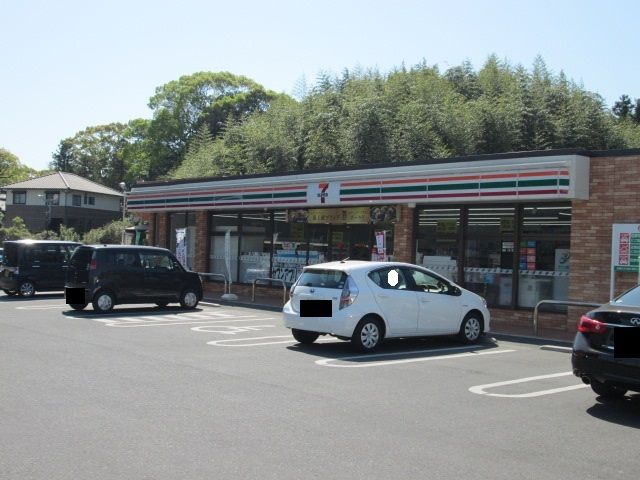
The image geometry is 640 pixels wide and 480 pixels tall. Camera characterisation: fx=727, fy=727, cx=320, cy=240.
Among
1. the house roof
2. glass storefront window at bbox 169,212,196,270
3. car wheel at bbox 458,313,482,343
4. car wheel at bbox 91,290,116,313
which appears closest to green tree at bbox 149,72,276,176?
the house roof

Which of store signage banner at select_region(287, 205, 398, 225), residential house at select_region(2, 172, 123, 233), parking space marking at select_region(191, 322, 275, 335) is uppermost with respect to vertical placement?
residential house at select_region(2, 172, 123, 233)

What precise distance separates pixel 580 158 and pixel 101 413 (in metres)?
11.8

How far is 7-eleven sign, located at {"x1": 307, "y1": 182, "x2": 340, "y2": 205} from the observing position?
2036 cm

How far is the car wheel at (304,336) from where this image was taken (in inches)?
510

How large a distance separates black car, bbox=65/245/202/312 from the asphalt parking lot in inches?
174

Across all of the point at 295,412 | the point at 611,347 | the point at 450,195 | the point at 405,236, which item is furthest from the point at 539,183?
the point at 295,412

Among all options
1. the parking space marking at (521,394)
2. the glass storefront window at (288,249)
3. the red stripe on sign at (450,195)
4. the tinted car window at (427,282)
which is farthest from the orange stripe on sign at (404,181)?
the parking space marking at (521,394)

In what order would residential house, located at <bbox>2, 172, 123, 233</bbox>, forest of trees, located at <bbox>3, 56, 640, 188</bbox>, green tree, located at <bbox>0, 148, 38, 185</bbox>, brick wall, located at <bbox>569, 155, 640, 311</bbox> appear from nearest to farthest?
1. brick wall, located at <bbox>569, 155, 640, 311</bbox>
2. forest of trees, located at <bbox>3, 56, 640, 188</bbox>
3. residential house, located at <bbox>2, 172, 123, 233</bbox>
4. green tree, located at <bbox>0, 148, 38, 185</bbox>

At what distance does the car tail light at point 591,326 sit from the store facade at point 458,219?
714cm

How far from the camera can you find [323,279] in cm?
1253

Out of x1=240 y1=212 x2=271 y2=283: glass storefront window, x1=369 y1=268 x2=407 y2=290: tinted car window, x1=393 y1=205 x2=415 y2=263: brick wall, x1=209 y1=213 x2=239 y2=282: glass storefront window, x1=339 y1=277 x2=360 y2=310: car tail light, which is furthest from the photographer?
x1=209 y1=213 x2=239 y2=282: glass storefront window

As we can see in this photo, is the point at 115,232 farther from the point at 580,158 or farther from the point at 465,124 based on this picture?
the point at 580,158

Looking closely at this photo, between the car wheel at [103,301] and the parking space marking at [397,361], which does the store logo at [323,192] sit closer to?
the car wheel at [103,301]

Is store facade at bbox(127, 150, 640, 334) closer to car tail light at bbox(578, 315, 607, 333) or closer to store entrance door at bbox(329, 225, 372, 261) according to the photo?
store entrance door at bbox(329, 225, 372, 261)
